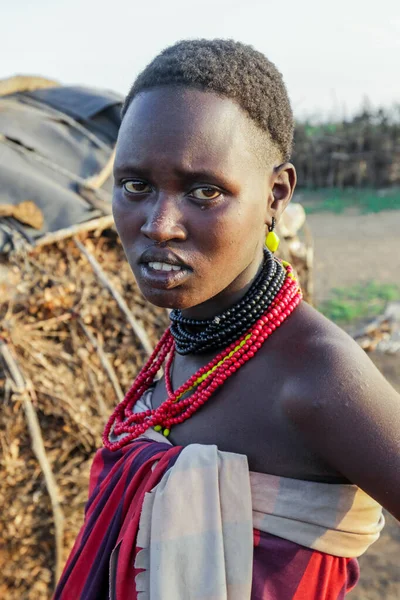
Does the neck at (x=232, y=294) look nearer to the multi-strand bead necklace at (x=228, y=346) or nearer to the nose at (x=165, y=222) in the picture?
the multi-strand bead necklace at (x=228, y=346)

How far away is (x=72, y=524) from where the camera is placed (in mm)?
2705

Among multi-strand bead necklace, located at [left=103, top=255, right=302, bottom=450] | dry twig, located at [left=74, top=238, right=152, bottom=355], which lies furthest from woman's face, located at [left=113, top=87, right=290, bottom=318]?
dry twig, located at [left=74, top=238, right=152, bottom=355]

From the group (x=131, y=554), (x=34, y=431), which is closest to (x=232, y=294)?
(x=131, y=554)

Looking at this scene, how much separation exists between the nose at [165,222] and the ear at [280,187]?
9.8 inches

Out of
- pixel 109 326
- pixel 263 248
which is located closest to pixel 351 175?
pixel 109 326

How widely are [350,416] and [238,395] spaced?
27 cm

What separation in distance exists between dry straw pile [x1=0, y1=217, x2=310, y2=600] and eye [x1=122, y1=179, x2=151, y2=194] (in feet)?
4.85

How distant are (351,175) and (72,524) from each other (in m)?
15.0

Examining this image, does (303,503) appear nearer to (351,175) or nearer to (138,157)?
(138,157)

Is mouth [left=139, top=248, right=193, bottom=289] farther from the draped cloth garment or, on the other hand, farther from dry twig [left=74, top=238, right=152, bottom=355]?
dry twig [left=74, top=238, right=152, bottom=355]

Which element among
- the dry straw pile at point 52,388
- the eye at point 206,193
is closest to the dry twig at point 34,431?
the dry straw pile at point 52,388

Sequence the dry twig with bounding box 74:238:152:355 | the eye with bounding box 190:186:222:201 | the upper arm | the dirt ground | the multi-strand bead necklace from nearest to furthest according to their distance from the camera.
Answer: the upper arm
the eye with bounding box 190:186:222:201
the multi-strand bead necklace
the dry twig with bounding box 74:238:152:355
the dirt ground

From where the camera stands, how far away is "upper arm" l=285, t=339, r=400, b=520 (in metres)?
1.10

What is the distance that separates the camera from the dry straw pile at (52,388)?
256cm
